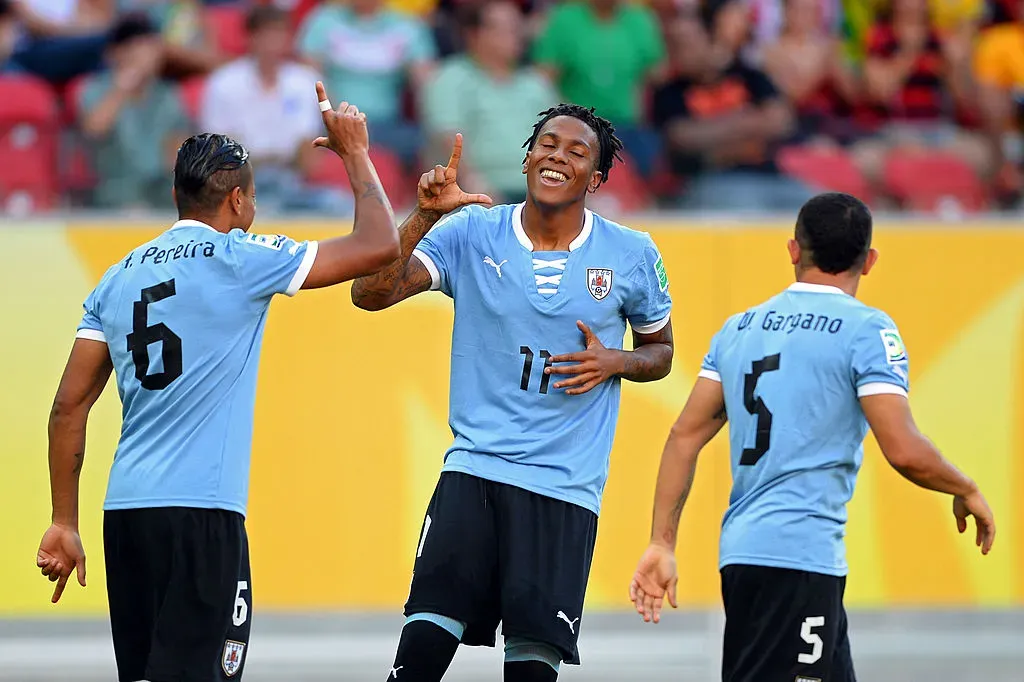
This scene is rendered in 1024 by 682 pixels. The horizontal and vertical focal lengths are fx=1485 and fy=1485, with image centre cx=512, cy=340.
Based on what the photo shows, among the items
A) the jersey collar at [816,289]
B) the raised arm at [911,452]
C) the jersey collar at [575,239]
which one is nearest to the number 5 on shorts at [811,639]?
the raised arm at [911,452]

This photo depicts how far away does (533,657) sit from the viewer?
17.6ft

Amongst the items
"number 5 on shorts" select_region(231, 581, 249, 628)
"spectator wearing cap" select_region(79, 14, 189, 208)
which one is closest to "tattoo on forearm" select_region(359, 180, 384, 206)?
"number 5 on shorts" select_region(231, 581, 249, 628)

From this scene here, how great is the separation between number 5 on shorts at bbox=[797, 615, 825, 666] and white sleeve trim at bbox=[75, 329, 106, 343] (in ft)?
8.60

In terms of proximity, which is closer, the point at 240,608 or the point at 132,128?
the point at 240,608

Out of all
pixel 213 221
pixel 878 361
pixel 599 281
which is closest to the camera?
pixel 878 361

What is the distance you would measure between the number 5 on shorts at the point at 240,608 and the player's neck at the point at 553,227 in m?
1.68

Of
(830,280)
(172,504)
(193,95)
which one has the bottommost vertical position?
(172,504)

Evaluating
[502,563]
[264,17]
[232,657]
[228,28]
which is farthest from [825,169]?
[232,657]

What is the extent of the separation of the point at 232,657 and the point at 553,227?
78.1 inches

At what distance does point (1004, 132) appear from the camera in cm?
1083

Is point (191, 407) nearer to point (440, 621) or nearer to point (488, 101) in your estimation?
point (440, 621)

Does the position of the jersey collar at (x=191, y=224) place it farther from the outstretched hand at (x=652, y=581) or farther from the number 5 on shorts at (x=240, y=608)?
the outstretched hand at (x=652, y=581)

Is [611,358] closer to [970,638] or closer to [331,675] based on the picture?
[331,675]

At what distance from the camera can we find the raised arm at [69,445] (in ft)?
17.1
